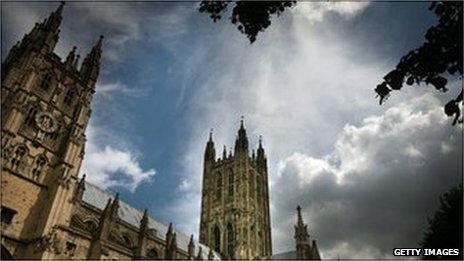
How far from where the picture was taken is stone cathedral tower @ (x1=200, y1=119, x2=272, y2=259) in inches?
2186

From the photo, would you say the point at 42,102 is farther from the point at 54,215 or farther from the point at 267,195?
the point at 267,195

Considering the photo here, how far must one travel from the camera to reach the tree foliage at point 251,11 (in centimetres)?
765

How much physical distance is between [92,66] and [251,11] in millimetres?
33958

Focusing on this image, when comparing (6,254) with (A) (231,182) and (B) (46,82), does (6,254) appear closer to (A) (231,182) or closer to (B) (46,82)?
(B) (46,82)

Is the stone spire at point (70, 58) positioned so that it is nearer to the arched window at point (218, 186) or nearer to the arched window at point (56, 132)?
the arched window at point (56, 132)

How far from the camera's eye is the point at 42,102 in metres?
30.8

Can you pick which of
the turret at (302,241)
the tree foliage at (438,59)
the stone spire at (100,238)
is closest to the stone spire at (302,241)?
the turret at (302,241)

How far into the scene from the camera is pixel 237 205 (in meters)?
58.0

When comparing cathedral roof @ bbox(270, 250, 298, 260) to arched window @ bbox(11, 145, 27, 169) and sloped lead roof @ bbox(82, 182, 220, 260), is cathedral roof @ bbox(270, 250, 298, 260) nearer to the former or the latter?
sloped lead roof @ bbox(82, 182, 220, 260)

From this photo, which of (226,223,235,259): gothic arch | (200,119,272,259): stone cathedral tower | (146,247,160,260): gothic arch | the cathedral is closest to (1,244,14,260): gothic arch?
the cathedral

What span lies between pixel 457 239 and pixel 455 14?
12.8m

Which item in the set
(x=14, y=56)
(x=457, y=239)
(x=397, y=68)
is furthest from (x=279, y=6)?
(x=14, y=56)

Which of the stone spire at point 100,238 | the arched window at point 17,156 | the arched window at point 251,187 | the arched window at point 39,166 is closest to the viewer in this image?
the arched window at point 17,156

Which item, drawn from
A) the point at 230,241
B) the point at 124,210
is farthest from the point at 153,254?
the point at 230,241
